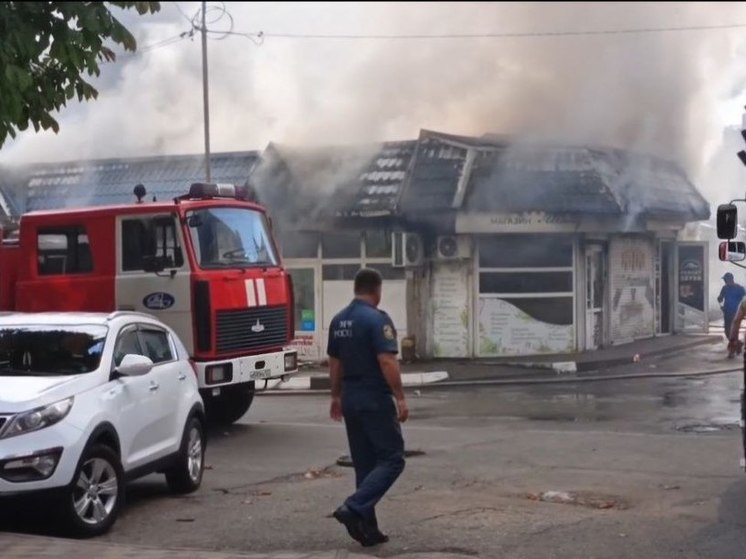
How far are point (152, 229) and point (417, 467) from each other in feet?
14.3

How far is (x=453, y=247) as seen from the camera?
72.5 ft

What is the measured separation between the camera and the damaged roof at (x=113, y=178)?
70.2 feet

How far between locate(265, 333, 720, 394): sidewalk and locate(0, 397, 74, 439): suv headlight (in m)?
11.8

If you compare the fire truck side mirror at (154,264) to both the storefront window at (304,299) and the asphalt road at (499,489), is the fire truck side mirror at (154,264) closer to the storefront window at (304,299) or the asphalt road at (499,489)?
the asphalt road at (499,489)

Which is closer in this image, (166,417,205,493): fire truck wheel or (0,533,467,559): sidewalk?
(0,533,467,559): sidewalk

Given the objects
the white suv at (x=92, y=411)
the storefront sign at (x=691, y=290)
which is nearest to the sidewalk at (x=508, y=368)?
the storefront sign at (x=691, y=290)

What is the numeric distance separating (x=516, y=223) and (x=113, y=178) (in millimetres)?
7907

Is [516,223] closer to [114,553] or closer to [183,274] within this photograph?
[183,274]

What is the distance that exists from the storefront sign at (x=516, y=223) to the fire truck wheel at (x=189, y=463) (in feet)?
39.7

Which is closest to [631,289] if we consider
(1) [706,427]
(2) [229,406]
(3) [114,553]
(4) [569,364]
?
(4) [569,364]

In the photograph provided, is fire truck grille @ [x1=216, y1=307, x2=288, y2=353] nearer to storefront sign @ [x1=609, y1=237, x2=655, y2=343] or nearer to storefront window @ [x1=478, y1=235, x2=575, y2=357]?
storefront window @ [x1=478, y1=235, x2=575, y2=357]

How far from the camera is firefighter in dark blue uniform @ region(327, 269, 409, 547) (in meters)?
7.34

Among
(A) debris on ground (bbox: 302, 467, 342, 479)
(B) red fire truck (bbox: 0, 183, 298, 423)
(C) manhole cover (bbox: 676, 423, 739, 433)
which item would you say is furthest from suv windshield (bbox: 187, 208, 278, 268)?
(C) manhole cover (bbox: 676, 423, 739, 433)

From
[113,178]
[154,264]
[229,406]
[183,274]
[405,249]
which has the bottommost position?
[229,406]
